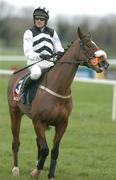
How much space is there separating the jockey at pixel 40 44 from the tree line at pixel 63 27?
3979 centimetres

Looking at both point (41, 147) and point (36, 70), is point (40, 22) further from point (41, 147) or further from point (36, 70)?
point (41, 147)

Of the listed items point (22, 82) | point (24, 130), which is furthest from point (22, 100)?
point (24, 130)

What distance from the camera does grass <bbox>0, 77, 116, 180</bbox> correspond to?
993cm

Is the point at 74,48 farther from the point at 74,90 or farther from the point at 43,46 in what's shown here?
the point at 74,90

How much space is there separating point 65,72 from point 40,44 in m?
0.80

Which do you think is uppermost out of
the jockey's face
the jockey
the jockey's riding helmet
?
the jockey's riding helmet

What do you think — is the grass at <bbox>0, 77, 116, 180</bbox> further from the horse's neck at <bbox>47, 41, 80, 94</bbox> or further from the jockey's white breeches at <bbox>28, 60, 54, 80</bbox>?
the jockey's white breeches at <bbox>28, 60, 54, 80</bbox>

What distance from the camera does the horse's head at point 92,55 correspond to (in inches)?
344

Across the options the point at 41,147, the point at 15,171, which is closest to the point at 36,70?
the point at 41,147

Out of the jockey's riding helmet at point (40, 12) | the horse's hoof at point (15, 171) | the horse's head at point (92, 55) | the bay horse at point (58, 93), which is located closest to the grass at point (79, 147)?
the horse's hoof at point (15, 171)

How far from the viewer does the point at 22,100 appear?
9766 mm

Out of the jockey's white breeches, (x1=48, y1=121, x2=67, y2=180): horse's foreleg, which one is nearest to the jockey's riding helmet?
the jockey's white breeches

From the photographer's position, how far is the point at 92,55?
8820mm

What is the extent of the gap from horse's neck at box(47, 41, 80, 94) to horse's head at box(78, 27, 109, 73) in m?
0.14
